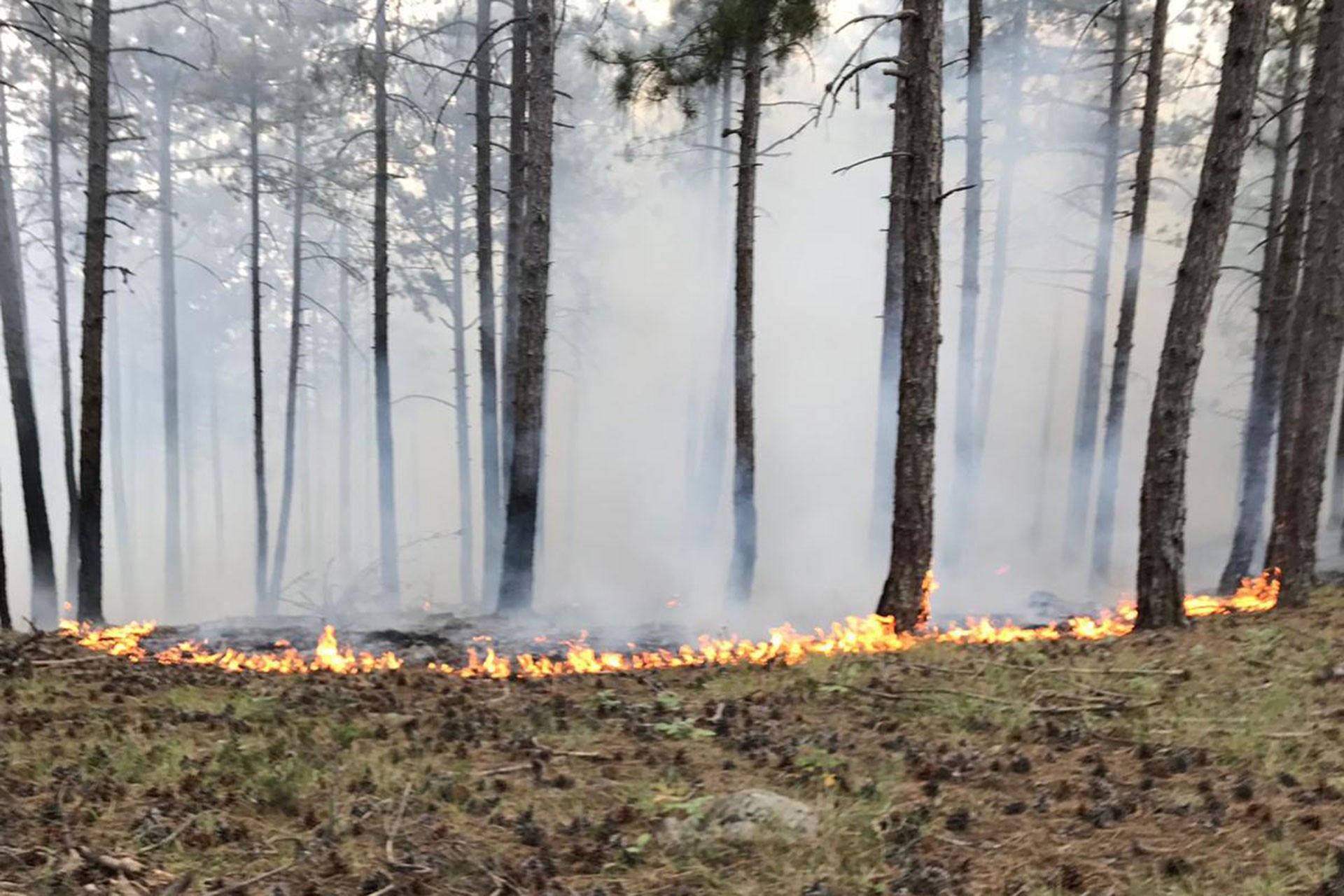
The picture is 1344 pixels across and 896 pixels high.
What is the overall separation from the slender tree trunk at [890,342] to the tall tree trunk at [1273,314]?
207 inches

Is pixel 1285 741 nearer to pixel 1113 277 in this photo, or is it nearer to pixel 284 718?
pixel 284 718

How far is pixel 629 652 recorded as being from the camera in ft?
34.4

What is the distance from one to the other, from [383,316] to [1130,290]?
1394 centimetres

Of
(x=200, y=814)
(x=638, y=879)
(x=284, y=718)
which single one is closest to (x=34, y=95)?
(x=284, y=718)

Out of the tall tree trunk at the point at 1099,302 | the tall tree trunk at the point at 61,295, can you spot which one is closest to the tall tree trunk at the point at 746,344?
the tall tree trunk at the point at 1099,302

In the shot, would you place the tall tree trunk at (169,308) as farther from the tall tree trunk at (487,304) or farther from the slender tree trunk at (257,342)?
the tall tree trunk at (487,304)

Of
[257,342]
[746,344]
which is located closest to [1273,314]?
[746,344]

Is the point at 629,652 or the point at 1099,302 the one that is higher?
the point at 1099,302

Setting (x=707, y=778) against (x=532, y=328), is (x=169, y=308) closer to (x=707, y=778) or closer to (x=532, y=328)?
(x=532, y=328)

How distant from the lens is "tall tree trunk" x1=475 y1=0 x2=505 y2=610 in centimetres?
1664

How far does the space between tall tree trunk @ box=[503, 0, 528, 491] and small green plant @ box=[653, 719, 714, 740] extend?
7797mm

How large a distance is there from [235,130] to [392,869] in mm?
27083

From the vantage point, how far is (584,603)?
52.7 ft

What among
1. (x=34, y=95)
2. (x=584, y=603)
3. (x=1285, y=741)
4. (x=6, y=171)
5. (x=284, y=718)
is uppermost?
(x=34, y=95)
